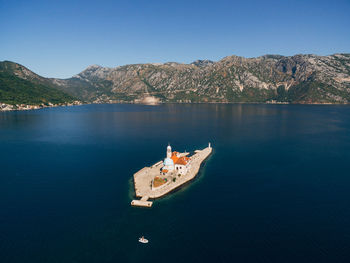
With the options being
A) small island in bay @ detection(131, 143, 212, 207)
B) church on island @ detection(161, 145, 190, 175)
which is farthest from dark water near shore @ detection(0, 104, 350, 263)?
church on island @ detection(161, 145, 190, 175)

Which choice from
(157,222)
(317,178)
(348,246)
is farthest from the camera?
(317,178)

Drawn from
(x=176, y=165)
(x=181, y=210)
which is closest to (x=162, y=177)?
(x=176, y=165)

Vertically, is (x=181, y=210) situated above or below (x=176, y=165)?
below

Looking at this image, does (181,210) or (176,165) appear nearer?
(181,210)

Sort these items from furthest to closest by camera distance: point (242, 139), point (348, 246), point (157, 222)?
point (242, 139)
point (157, 222)
point (348, 246)

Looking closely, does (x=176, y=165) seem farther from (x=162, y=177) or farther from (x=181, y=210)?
(x=181, y=210)

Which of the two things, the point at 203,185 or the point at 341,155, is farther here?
the point at 341,155

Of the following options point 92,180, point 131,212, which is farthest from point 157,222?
point 92,180

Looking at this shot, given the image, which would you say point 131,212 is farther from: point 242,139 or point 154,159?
point 242,139

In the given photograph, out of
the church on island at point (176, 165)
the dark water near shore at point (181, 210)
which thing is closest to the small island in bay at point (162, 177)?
the church on island at point (176, 165)
